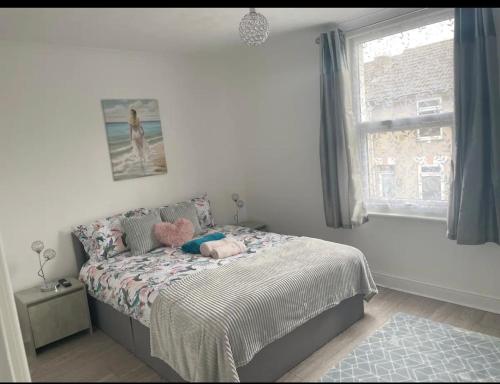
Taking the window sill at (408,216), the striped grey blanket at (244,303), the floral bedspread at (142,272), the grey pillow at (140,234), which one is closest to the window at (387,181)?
the window sill at (408,216)

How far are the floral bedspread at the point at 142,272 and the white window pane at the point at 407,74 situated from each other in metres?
1.34

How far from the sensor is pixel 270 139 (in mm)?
3844

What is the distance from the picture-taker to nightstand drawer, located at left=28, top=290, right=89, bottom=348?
2.51 m

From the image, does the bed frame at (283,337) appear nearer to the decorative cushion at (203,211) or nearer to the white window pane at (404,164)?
the white window pane at (404,164)

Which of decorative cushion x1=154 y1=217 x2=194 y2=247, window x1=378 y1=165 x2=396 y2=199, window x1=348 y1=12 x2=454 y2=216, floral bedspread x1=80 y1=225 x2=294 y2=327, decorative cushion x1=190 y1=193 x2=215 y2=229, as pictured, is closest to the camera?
floral bedspread x1=80 y1=225 x2=294 y2=327

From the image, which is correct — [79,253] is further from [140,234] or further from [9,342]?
[9,342]

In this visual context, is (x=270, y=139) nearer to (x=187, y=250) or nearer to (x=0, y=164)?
(x=187, y=250)

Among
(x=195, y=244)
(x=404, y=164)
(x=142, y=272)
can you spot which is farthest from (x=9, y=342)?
(x=404, y=164)

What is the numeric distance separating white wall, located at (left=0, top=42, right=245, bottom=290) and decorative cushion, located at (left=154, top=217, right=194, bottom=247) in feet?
1.49

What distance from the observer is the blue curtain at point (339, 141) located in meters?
3.01

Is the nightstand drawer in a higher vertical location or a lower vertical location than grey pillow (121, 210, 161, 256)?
lower

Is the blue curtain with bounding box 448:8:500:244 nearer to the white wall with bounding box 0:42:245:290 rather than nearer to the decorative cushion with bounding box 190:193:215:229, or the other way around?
the decorative cushion with bounding box 190:193:215:229

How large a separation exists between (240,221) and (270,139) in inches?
39.8

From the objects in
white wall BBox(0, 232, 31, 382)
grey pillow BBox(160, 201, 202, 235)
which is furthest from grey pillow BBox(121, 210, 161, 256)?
white wall BBox(0, 232, 31, 382)
